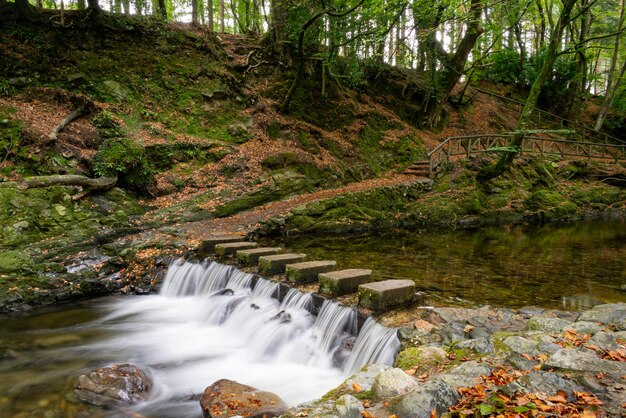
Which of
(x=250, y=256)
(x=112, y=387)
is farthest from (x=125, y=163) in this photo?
(x=112, y=387)

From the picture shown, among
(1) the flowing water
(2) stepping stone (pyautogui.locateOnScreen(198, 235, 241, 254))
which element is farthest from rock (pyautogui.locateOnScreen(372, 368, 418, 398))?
(2) stepping stone (pyautogui.locateOnScreen(198, 235, 241, 254))

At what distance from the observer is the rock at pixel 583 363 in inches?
109

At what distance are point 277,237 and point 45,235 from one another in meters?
5.80

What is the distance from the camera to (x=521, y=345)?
3395mm

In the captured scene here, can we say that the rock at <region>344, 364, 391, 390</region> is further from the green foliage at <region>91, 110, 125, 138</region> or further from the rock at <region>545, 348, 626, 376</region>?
the green foliage at <region>91, 110, 125, 138</region>

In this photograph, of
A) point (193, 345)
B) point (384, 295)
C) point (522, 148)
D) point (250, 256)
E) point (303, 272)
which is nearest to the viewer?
point (384, 295)

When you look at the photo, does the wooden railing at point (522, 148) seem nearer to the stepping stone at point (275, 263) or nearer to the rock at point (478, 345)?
the stepping stone at point (275, 263)

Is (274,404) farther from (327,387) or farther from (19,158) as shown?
(19,158)

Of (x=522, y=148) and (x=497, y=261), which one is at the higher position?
(x=522, y=148)

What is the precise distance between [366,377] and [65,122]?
41.0 feet

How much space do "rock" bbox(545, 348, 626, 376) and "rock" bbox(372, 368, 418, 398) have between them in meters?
1.07

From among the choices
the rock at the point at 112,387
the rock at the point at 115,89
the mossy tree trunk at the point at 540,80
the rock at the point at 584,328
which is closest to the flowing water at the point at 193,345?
the rock at the point at 112,387

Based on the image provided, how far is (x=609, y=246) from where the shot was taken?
36.3 feet

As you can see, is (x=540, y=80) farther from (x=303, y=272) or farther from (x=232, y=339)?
(x=232, y=339)
